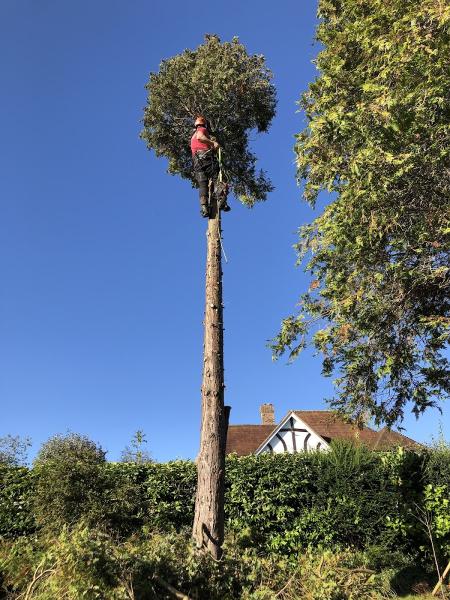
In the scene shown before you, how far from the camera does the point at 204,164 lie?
7.63 m

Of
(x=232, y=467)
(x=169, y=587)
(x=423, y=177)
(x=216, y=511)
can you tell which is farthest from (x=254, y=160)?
(x=169, y=587)

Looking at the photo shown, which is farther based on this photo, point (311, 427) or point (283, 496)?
point (311, 427)

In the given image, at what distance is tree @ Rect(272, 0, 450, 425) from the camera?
6402 mm

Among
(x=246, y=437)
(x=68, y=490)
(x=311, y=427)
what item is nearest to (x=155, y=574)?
(x=68, y=490)

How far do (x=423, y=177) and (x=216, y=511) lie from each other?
584cm

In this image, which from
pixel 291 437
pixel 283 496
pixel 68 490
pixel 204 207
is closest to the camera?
pixel 204 207

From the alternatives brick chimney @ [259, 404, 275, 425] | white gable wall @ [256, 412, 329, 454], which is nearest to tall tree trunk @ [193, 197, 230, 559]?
white gable wall @ [256, 412, 329, 454]

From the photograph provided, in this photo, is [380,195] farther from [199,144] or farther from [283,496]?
[283,496]

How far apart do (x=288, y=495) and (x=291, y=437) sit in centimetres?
1118

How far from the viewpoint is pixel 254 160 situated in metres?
11.1

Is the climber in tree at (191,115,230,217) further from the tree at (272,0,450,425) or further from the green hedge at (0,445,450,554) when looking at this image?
the green hedge at (0,445,450,554)

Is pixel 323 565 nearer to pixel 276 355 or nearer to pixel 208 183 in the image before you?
pixel 276 355

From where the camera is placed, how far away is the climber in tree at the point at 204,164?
24.5 feet

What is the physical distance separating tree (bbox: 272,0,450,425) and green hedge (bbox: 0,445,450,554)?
85.8 inches
